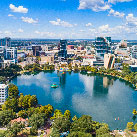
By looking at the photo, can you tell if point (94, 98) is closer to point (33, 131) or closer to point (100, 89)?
point (100, 89)

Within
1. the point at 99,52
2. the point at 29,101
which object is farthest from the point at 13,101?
the point at 99,52

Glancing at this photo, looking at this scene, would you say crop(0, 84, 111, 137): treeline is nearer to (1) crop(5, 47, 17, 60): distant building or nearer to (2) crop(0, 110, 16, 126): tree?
(2) crop(0, 110, 16, 126): tree

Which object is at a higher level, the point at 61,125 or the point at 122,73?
the point at 122,73

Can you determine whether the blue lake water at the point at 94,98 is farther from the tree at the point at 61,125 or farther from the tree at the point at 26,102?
the tree at the point at 61,125

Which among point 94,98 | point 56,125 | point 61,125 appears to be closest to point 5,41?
point 94,98

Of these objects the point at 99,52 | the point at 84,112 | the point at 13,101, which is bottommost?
the point at 84,112

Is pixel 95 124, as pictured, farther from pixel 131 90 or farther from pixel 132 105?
pixel 131 90

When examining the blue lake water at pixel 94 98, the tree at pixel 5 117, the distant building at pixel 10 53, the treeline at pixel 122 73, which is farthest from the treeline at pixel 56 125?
the distant building at pixel 10 53

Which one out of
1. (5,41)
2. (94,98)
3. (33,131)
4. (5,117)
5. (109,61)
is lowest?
(94,98)

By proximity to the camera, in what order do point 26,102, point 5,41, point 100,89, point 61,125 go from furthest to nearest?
point 5,41
point 100,89
point 26,102
point 61,125
